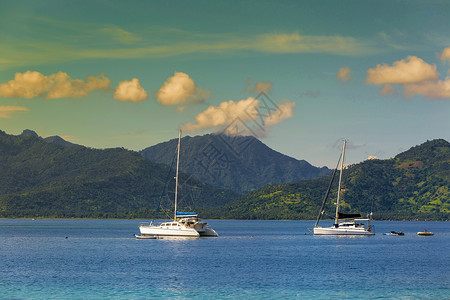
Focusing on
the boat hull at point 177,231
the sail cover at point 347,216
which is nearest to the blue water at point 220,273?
the boat hull at point 177,231

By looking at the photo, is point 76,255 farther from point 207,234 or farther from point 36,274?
point 207,234

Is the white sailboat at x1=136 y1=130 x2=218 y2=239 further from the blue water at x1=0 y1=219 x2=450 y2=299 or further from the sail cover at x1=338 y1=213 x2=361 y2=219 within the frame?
the sail cover at x1=338 y1=213 x2=361 y2=219

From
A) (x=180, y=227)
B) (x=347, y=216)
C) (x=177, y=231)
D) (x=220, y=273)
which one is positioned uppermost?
(x=347, y=216)

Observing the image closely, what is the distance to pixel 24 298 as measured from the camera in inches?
2520

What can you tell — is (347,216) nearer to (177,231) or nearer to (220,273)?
(177,231)

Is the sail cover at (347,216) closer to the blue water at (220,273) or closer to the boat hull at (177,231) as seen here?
the blue water at (220,273)

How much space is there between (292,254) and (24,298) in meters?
69.1

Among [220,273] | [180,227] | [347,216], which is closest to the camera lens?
[220,273]

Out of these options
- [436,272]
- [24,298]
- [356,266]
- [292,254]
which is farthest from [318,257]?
[24,298]

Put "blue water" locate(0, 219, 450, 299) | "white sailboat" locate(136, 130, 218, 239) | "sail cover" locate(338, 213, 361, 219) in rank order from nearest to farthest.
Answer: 1. "blue water" locate(0, 219, 450, 299)
2. "white sailboat" locate(136, 130, 218, 239)
3. "sail cover" locate(338, 213, 361, 219)

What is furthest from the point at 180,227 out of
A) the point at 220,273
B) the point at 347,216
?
the point at 220,273

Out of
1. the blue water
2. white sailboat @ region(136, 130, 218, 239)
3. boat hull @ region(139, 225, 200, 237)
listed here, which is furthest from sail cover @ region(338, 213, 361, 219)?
boat hull @ region(139, 225, 200, 237)

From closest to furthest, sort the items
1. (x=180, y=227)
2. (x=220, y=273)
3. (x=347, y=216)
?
(x=220, y=273) → (x=180, y=227) → (x=347, y=216)

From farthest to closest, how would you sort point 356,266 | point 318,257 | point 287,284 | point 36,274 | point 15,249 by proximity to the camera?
point 15,249
point 318,257
point 356,266
point 36,274
point 287,284
